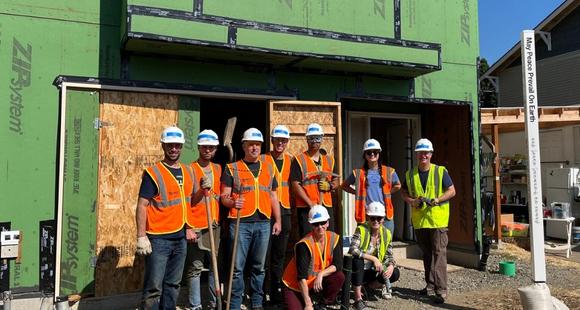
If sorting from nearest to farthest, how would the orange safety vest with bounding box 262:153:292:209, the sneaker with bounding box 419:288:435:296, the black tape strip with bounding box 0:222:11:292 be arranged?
the black tape strip with bounding box 0:222:11:292 → the orange safety vest with bounding box 262:153:292:209 → the sneaker with bounding box 419:288:435:296

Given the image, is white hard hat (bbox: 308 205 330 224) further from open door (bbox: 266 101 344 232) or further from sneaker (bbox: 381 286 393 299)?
sneaker (bbox: 381 286 393 299)

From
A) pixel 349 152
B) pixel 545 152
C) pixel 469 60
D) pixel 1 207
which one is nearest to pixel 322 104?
pixel 349 152

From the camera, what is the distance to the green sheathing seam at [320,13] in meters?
5.57

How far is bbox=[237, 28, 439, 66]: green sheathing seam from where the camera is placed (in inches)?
219

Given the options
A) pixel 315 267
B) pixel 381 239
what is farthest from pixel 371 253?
pixel 315 267

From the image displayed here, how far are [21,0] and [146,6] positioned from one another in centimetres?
140

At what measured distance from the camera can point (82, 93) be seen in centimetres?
Answer: 524

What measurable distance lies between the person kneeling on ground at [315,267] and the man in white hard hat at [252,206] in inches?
19.6

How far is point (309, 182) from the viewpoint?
17.4 ft

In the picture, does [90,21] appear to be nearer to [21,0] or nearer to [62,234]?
[21,0]

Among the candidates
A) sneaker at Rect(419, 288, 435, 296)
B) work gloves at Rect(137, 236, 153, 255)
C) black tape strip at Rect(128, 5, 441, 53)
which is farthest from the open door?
work gloves at Rect(137, 236, 153, 255)

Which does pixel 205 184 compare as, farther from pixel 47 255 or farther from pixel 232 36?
pixel 47 255

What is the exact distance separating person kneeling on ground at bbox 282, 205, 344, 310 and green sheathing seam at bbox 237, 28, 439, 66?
2294 mm

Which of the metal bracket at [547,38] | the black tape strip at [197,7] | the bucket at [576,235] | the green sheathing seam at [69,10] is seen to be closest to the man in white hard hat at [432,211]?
the black tape strip at [197,7]
